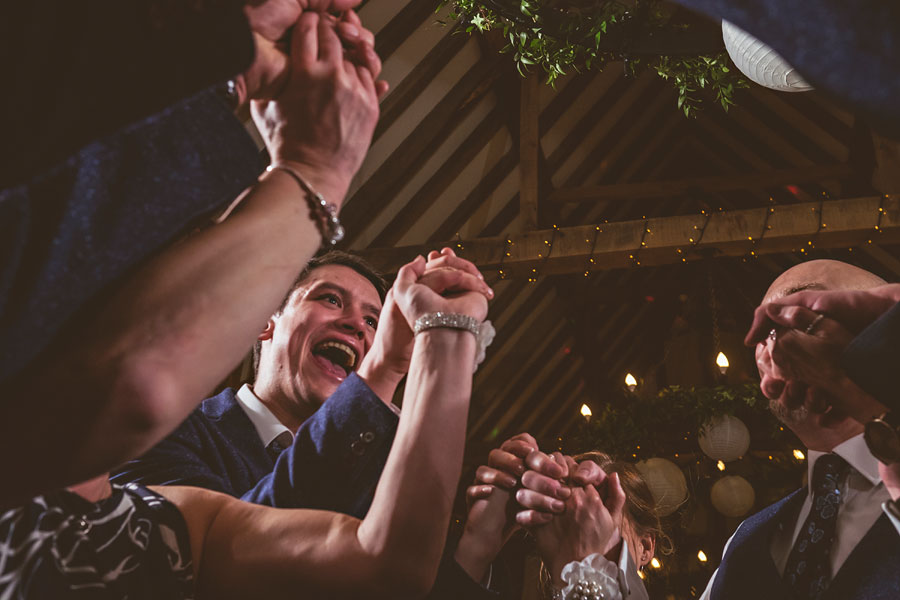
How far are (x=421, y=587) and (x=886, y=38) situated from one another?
73 centimetres

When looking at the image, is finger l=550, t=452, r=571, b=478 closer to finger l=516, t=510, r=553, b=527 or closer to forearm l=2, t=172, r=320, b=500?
finger l=516, t=510, r=553, b=527

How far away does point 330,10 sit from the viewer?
73cm

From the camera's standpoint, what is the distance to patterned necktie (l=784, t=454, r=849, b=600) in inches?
50.1

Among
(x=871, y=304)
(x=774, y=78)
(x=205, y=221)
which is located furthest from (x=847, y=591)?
(x=774, y=78)

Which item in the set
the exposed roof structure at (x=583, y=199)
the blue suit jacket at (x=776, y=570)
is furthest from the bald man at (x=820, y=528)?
the exposed roof structure at (x=583, y=199)

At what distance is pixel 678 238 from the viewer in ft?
19.5

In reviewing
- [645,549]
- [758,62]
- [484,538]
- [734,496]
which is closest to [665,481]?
[734,496]

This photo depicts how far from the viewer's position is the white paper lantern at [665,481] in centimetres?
559

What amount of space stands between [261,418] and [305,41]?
1.06 m

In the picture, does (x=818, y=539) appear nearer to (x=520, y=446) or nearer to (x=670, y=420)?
(x=520, y=446)

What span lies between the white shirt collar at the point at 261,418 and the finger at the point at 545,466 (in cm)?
53

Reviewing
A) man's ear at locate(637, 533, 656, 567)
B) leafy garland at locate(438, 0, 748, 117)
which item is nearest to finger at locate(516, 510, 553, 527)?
man's ear at locate(637, 533, 656, 567)

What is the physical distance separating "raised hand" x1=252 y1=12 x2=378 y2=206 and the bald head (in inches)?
48.3

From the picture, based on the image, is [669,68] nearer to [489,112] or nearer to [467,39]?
[467,39]
